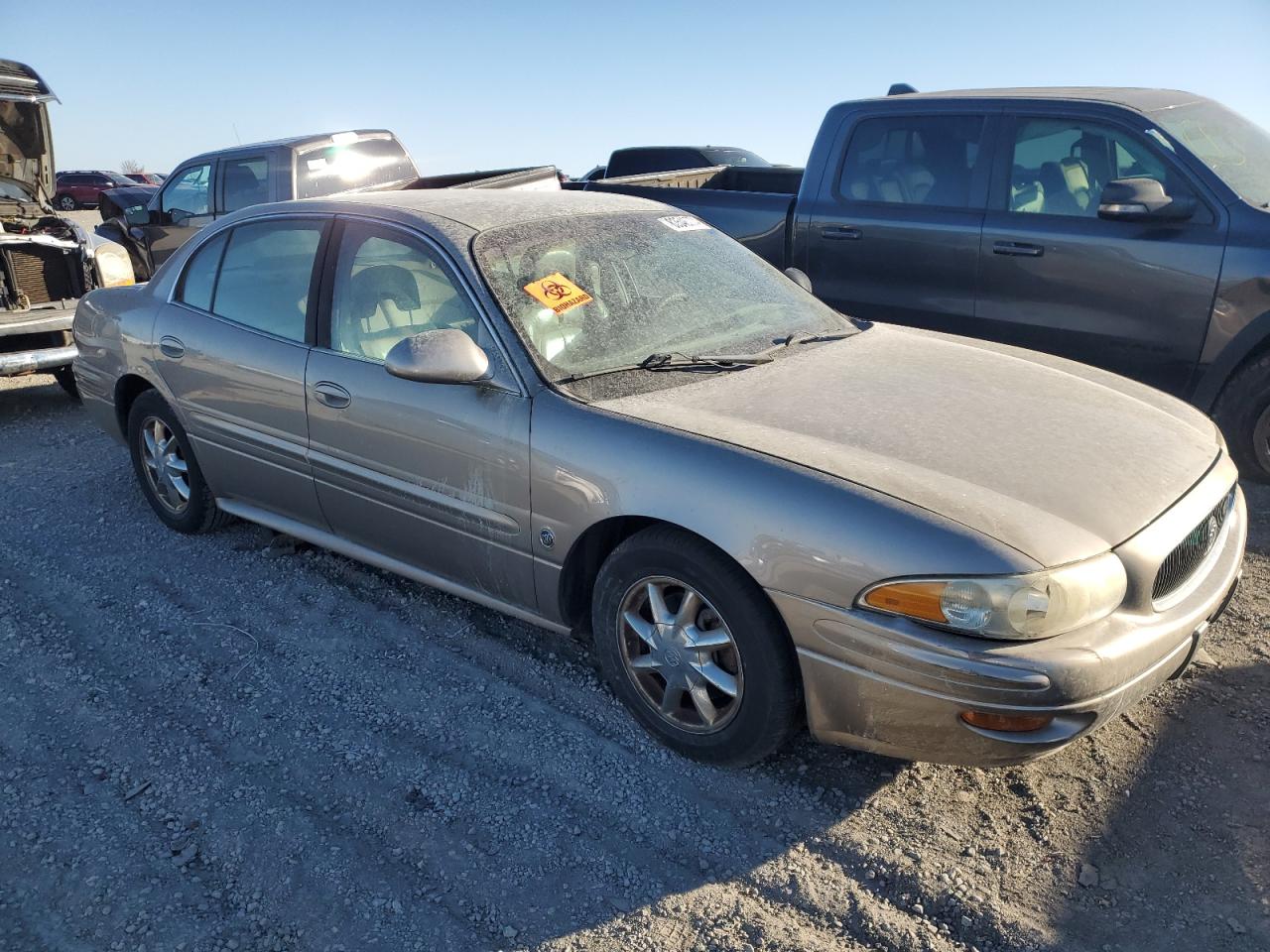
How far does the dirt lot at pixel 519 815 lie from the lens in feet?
7.93

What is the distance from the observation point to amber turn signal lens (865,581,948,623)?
2.40 m

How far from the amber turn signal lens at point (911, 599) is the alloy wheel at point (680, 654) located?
0.46 metres

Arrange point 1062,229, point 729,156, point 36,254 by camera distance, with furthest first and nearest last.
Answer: point 729,156 → point 36,254 → point 1062,229

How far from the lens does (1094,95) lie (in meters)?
5.18

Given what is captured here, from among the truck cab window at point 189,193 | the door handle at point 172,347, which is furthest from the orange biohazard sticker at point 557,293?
the truck cab window at point 189,193

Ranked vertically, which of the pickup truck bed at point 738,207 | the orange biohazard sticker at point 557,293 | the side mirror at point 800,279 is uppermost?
the pickup truck bed at point 738,207

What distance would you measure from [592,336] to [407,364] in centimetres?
62

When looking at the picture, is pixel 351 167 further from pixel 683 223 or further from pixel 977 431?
pixel 977 431

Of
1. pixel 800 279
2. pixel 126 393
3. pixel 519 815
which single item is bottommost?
pixel 519 815

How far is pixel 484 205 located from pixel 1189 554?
2659 millimetres

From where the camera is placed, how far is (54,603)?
4141 mm

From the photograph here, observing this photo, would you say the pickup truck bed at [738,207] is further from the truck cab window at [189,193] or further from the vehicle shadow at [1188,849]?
the truck cab window at [189,193]

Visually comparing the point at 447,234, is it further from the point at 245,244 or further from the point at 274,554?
the point at 274,554

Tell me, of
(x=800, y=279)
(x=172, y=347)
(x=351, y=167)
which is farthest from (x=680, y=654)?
(x=351, y=167)
